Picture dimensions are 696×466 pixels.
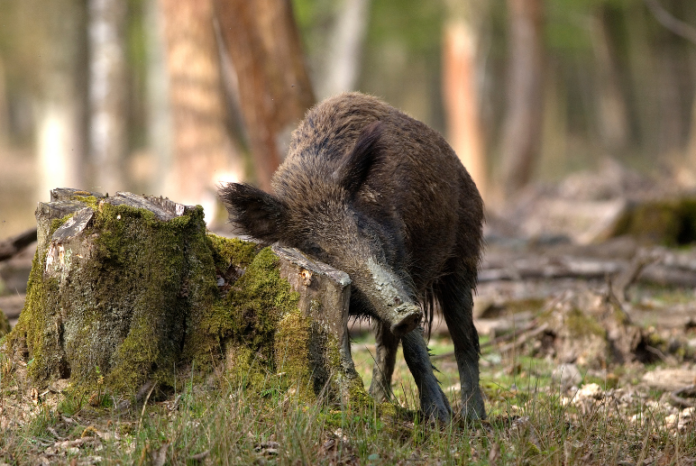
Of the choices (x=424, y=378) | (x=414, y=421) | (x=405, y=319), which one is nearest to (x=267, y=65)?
A: (x=424, y=378)

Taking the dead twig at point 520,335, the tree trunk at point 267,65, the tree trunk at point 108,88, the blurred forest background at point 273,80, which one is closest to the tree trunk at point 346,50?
the blurred forest background at point 273,80

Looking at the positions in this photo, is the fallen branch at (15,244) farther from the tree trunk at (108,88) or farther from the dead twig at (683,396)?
the tree trunk at (108,88)

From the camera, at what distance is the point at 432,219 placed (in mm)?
5305

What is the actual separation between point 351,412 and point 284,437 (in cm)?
52

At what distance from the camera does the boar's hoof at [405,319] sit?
3.88 meters

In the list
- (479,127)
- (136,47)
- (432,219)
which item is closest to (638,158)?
(479,127)

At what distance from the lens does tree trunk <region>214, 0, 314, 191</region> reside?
9.27 metres

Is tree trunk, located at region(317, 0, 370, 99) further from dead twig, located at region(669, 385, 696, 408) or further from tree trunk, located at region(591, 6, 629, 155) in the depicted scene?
dead twig, located at region(669, 385, 696, 408)

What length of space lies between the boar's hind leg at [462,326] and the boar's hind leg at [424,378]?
1.03 m

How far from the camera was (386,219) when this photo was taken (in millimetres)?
4777

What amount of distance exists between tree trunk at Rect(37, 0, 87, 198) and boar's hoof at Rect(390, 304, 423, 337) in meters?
17.4

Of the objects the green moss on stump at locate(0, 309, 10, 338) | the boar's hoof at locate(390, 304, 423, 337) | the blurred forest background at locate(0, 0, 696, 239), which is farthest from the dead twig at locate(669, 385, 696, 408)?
the green moss on stump at locate(0, 309, 10, 338)

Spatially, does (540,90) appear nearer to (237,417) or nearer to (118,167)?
(118,167)

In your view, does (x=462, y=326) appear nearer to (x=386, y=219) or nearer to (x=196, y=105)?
(x=386, y=219)
